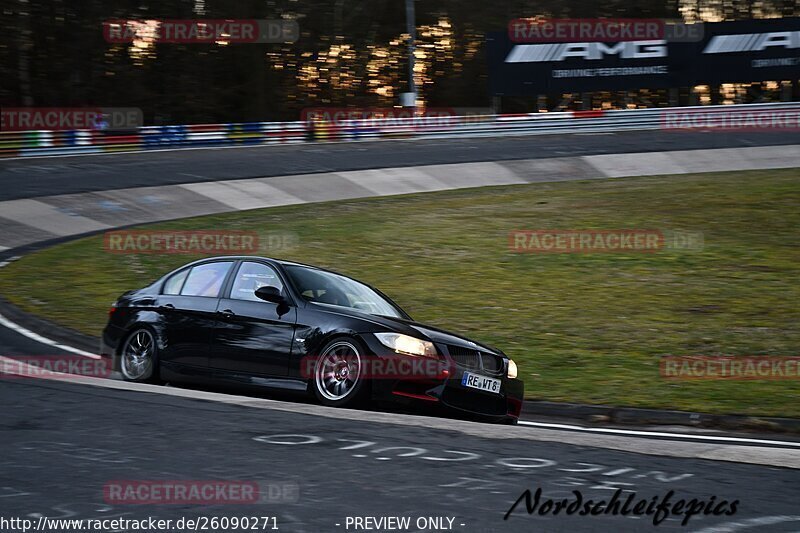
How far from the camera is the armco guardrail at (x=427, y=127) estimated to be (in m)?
32.3

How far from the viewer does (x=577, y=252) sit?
57.8 ft

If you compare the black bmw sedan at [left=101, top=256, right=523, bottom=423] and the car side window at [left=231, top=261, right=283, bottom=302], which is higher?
the car side window at [left=231, top=261, right=283, bottom=302]

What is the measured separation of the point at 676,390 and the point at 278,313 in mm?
4044

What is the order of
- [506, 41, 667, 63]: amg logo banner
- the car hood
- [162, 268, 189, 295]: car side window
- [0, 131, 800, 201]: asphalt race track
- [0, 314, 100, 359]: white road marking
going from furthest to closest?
[506, 41, 667, 63]: amg logo banner < [0, 131, 800, 201]: asphalt race track < [0, 314, 100, 359]: white road marking < [162, 268, 189, 295]: car side window < the car hood

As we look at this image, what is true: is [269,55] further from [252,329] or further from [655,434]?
[655,434]

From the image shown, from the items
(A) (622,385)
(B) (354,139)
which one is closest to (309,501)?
(A) (622,385)

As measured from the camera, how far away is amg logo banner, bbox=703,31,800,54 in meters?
41.6

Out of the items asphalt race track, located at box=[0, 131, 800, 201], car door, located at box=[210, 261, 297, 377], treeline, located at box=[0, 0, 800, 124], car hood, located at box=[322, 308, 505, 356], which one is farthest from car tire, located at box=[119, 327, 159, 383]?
treeline, located at box=[0, 0, 800, 124]

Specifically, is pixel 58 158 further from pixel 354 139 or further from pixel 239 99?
pixel 239 99

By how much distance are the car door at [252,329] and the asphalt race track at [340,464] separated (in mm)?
614

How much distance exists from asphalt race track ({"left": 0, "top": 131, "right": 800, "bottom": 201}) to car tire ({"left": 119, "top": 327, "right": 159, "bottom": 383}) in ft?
50.6

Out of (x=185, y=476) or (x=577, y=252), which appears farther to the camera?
(x=577, y=252)

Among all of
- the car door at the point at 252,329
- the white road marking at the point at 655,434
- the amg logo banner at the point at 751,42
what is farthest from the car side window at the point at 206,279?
the amg logo banner at the point at 751,42

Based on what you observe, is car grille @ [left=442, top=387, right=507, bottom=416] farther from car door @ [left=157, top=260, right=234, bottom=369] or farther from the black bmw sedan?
car door @ [left=157, top=260, right=234, bottom=369]
